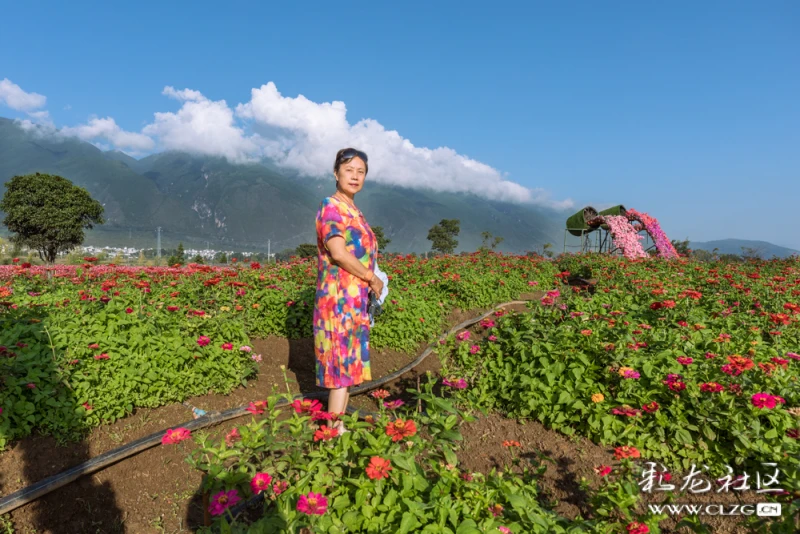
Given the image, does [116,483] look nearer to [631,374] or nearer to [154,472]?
[154,472]

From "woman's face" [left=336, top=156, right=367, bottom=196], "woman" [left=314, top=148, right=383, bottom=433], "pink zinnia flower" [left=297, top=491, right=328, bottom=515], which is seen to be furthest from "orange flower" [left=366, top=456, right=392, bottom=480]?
"woman's face" [left=336, top=156, right=367, bottom=196]

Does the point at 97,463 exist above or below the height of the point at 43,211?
below

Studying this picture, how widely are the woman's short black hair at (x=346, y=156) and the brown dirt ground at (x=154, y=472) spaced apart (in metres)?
2.28

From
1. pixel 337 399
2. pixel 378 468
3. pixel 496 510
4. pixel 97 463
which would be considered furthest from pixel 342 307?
pixel 97 463

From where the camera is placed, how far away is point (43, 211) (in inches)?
1196

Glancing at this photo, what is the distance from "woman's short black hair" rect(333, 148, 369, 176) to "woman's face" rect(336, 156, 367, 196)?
0.07 ft

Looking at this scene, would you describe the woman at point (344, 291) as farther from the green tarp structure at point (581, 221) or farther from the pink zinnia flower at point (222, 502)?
the green tarp structure at point (581, 221)

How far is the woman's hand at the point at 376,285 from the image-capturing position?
114 inches

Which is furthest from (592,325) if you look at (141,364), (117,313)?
(117,313)

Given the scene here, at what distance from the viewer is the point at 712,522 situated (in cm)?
241

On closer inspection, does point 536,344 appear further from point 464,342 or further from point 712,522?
point 712,522

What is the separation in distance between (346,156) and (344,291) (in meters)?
0.95

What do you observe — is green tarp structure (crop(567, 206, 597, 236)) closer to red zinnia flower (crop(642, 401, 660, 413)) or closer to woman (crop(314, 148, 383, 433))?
red zinnia flower (crop(642, 401, 660, 413))

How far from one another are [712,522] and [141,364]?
4361mm
